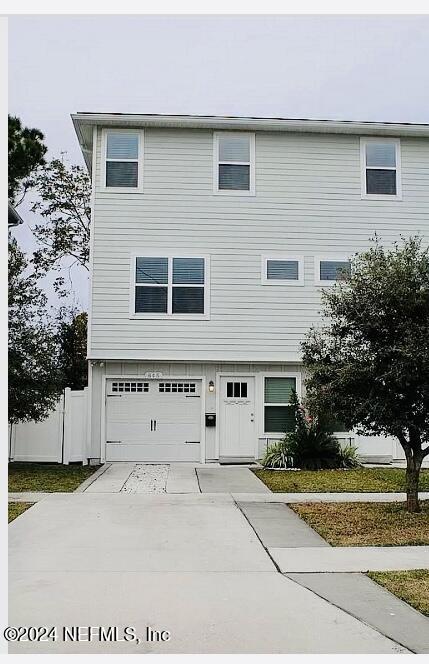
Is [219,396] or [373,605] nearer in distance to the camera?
[373,605]

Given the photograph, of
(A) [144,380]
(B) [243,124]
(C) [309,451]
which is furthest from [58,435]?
(B) [243,124]

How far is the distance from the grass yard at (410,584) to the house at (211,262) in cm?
976

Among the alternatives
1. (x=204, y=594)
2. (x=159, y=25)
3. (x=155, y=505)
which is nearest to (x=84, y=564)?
(x=204, y=594)

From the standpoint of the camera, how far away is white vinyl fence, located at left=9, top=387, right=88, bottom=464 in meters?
16.2

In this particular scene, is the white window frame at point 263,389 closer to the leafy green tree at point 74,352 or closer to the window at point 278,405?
the window at point 278,405

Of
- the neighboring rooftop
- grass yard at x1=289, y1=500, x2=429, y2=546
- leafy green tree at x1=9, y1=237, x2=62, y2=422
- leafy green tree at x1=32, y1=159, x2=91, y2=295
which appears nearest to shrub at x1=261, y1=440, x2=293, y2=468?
leafy green tree at x1=9, y1=237, x2=62, y2=422

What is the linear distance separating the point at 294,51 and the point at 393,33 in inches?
119

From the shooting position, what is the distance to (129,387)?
54.4 ft

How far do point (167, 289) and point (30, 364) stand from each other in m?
3.45

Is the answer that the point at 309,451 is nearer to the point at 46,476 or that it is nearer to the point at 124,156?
the point at 46,476

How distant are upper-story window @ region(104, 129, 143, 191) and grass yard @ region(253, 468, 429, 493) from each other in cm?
693

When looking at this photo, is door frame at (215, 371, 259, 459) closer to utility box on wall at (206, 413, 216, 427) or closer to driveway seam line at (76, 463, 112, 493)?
utility box on wall at (206, 413, 216, 427)
